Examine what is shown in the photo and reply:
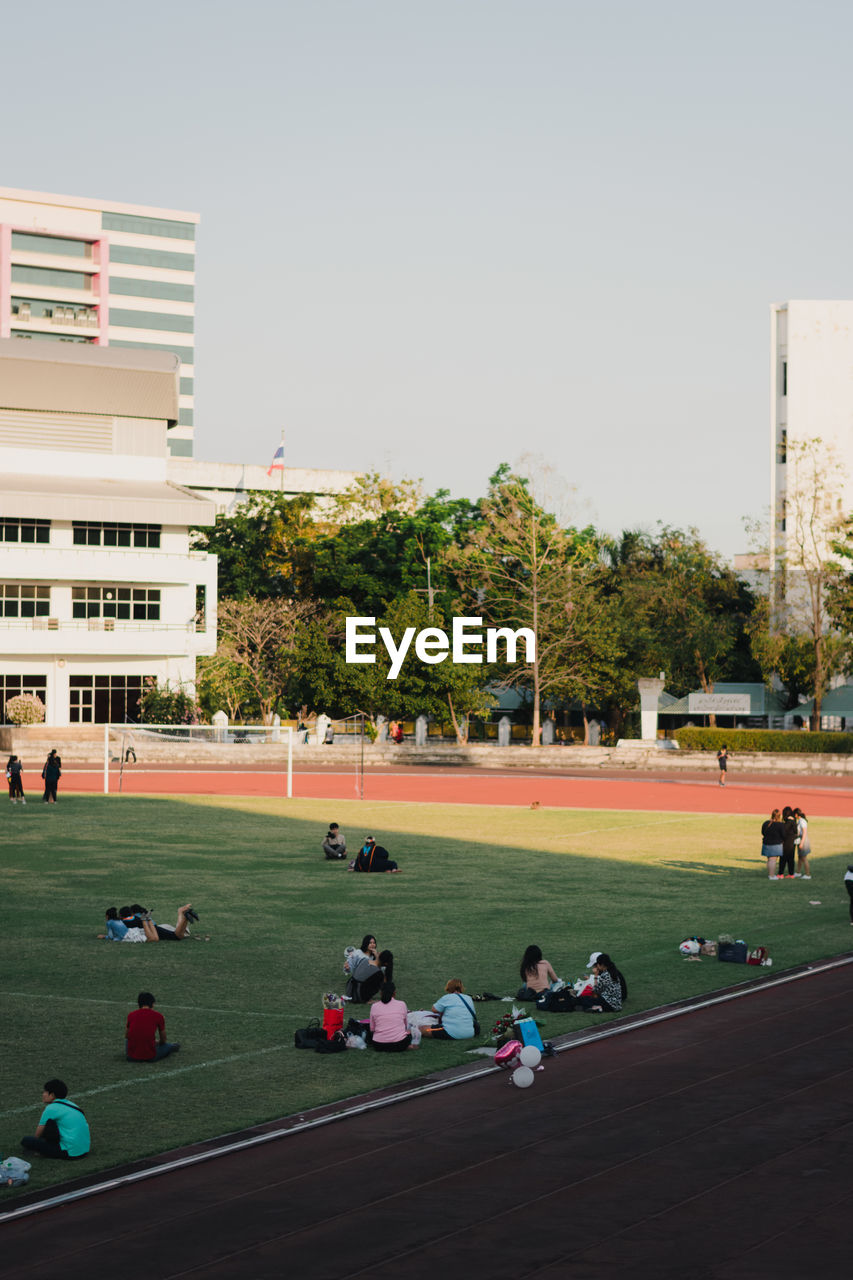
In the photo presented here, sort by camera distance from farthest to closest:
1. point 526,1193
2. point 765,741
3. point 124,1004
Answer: point 765,741 < point 124,1004 < point 526,1193

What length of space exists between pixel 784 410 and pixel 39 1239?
88566 millimetres

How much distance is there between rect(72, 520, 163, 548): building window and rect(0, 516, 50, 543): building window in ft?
5.33

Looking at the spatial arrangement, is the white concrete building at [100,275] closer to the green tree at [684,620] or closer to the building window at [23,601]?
the building window at [23,601]

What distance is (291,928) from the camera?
24.8 m

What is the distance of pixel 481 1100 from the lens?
47.4 ft

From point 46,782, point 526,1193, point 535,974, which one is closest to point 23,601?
point 46,782

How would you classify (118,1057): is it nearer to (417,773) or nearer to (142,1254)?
(142,1254)

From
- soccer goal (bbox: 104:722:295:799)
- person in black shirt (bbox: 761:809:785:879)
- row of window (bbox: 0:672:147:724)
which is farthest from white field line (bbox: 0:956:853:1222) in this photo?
row of window (bbox: 0:672:147:724)

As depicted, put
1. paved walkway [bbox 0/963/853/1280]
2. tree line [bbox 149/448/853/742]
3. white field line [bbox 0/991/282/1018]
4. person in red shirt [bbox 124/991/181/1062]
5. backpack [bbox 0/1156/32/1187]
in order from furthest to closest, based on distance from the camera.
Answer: tree line [bbox 149/448/853/742]
white field line [bbox 0/991/282/1018]
person in red shirt [bbox 124/991/181/1062]
backpack [bbox 0/1156/32/1187]
paved walkway [bbox 0/963/853/1280]

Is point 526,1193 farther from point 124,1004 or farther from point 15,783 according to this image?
point 15,783

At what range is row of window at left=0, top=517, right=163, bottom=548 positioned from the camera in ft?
254

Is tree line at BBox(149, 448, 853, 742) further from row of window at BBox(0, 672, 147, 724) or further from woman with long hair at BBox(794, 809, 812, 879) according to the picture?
woman with long hair at BBox(794, 809, 812, 879)

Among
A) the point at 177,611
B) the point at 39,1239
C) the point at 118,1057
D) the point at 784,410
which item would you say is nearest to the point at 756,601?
the point at 784,410

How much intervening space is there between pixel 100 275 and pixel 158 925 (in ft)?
374
